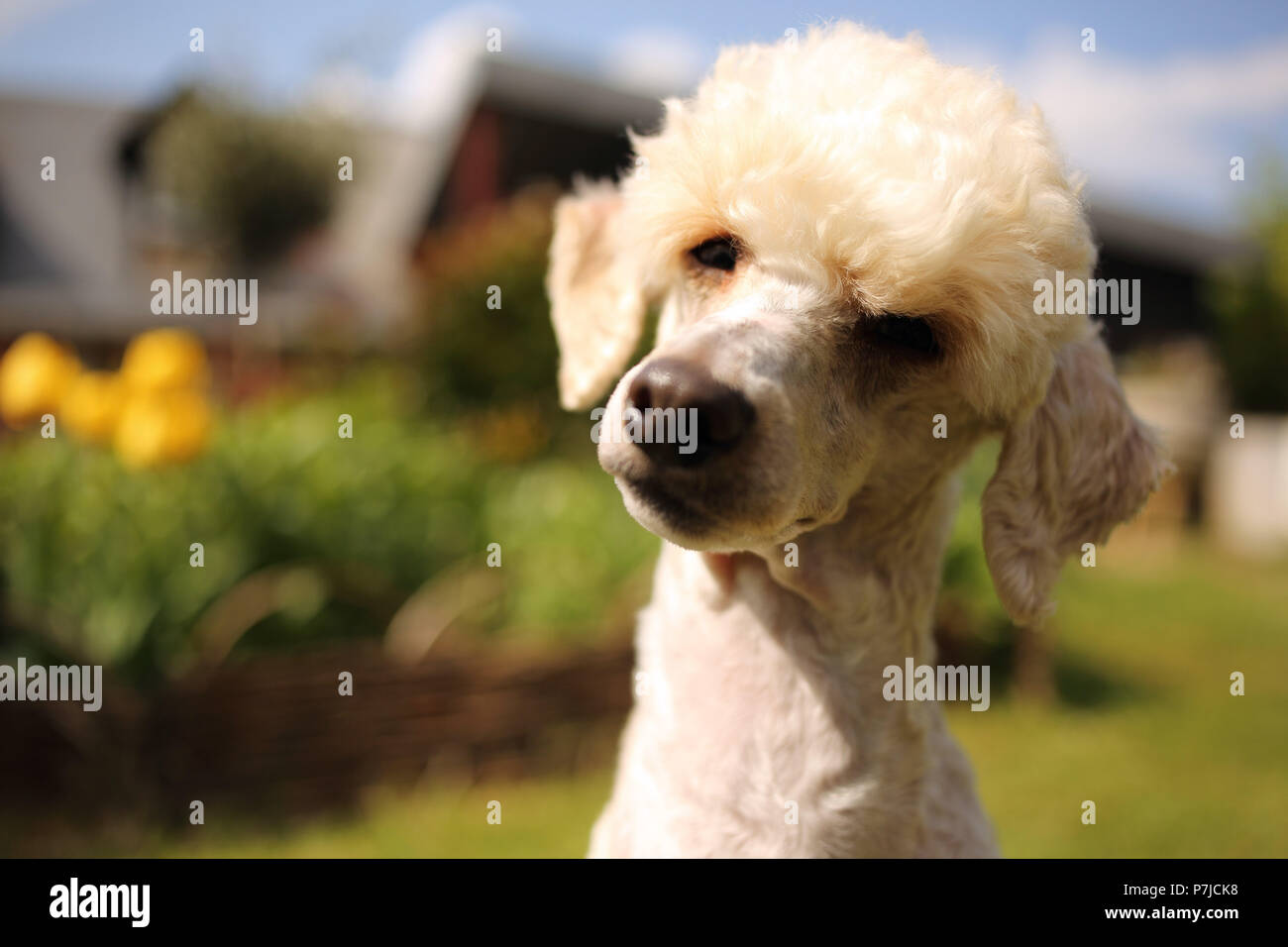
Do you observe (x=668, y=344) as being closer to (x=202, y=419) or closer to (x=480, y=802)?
(x=480, y=802)

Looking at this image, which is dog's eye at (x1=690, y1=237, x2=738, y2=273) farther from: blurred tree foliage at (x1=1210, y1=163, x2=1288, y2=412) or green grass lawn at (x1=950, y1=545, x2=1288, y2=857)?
blurred tree foliage at (x1=1210, y1=163, x2=1288, y2=412)

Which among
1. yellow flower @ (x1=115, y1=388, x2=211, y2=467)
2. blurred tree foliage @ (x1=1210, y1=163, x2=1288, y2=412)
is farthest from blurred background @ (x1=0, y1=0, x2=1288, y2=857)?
blurred tree foliage @ (x1=1210, y1=163, x2=1288, y2=412)

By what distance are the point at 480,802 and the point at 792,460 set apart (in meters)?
2.80

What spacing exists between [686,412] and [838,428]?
0.30 m

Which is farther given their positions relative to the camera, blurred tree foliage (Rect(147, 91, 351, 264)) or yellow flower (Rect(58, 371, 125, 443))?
blurred tree foliage (Rect(147, 91, 351, 264))

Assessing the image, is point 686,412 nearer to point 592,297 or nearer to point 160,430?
point 592,297

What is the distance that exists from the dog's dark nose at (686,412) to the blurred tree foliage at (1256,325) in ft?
43.8

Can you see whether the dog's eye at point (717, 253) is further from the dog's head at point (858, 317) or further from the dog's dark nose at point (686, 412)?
the dog's dark nose at point (686, 412)

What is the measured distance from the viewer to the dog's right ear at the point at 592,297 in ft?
5.61

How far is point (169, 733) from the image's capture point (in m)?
3.24

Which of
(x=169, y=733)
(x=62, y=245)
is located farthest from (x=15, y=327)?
(x=169, y=733)

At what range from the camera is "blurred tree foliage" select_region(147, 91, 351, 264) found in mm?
18094

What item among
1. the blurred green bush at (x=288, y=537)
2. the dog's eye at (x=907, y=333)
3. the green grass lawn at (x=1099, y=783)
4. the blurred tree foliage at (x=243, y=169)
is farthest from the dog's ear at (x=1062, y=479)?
the blurred tree foliage at (x=243, y=169)

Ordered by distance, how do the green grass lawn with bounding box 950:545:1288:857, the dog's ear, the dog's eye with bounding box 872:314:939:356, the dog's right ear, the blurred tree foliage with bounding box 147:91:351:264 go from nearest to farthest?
the dog's eye with bounding box 872:314:939:356, the dog's ear, the dog's right ear, the green grass lawn with bounding box 950:545:1288:857, the blurred tree foliage with bounding box 147:91:351:264
